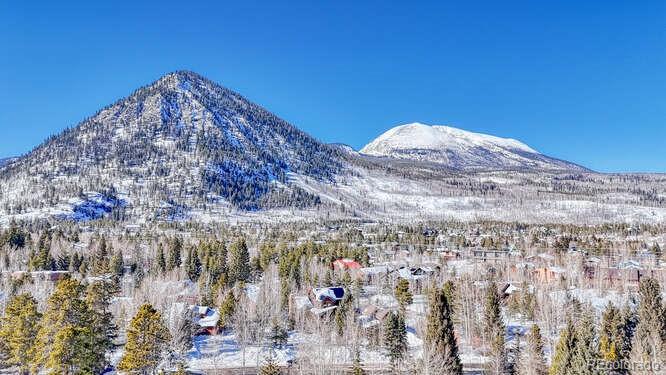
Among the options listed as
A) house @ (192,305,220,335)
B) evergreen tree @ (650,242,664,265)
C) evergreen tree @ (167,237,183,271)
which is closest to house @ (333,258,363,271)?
evergreen tree @ (167,237,183,271)

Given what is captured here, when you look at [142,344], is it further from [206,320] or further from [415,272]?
[415,272]

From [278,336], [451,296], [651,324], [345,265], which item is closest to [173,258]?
[345,265]

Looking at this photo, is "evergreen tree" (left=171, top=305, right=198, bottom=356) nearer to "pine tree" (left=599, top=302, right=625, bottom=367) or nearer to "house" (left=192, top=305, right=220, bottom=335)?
"house" (left=192, top=305, right=220, bottom=335)

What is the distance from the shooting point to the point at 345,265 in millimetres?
110062

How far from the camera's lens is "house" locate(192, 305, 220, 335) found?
71.8 meters

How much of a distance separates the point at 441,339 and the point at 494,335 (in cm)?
1970

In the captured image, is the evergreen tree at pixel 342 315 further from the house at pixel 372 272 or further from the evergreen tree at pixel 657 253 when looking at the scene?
the evergreen tree at pixel 657 253

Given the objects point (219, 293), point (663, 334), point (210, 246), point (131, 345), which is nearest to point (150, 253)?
point (210, 246)

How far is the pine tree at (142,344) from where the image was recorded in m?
38.4

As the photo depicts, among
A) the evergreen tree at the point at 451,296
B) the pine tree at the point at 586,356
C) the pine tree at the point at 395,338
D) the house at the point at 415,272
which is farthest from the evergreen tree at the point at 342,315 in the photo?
the house at the point at 415,272

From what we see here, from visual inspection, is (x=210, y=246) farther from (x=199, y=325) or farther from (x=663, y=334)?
(x=663, y=334)

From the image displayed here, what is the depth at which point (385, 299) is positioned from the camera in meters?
93.2

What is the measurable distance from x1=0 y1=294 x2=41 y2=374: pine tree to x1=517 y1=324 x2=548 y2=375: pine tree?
148ft

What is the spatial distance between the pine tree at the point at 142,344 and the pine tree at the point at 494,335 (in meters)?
34.8
